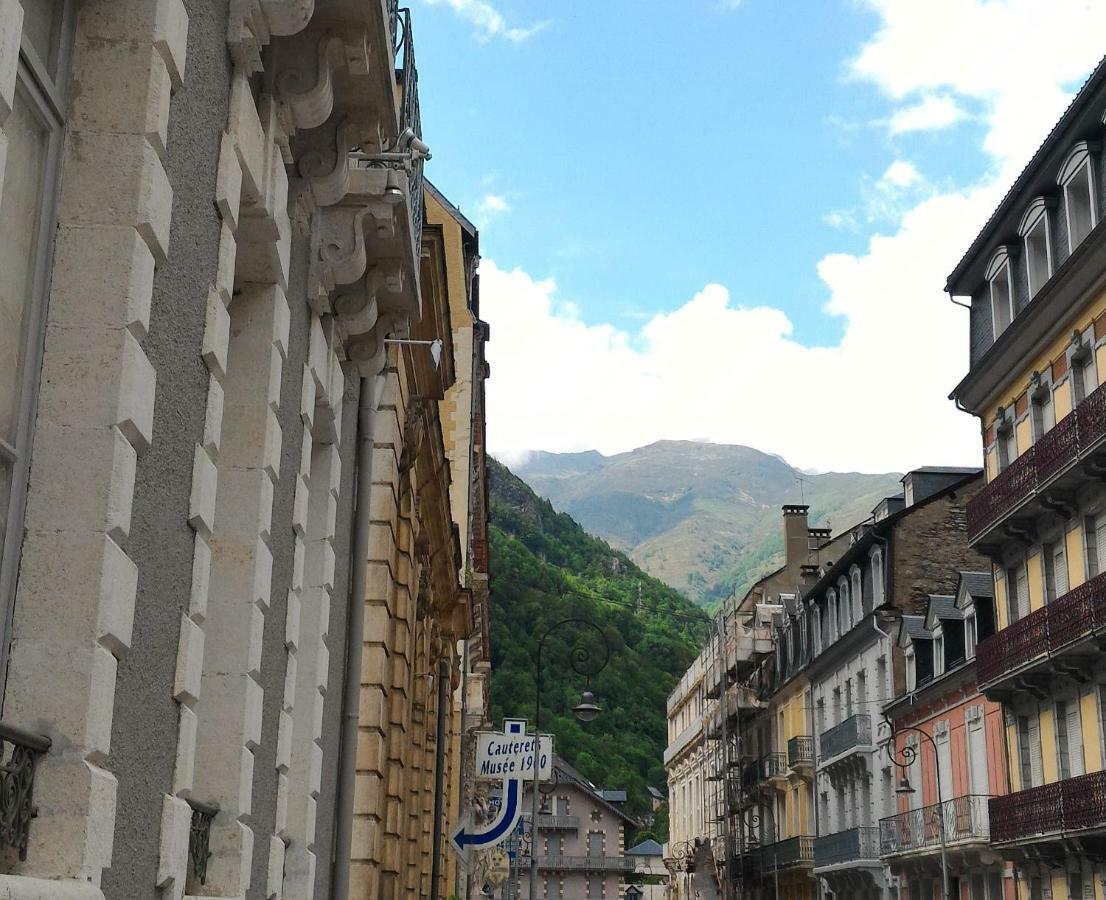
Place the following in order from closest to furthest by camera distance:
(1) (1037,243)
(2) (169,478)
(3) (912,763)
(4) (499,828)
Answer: (2) (169,478) → (4) (499,828) → (1) (1037,243) → (3) (912,763)

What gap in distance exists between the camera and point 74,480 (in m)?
5.46

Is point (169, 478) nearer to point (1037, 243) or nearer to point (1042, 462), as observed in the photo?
point (1042, 462)

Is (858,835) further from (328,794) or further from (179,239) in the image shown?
(179,239)

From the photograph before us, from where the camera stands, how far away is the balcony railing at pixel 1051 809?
1111 inches

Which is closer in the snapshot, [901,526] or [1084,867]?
[1084,867]

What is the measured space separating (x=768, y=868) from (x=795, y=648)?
377 inches

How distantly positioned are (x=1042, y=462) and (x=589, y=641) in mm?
63055

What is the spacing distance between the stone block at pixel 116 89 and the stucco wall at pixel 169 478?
49 centimetres

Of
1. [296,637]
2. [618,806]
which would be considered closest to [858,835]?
[296,637]

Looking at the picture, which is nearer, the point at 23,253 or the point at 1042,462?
the point at 23,253

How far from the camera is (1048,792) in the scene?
1208 inches

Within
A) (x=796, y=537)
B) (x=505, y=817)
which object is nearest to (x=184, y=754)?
(x=505, y=817)

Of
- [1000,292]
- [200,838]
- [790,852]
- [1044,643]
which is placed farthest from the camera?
[790,852]

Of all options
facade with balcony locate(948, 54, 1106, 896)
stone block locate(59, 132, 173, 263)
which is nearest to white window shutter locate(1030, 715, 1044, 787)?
facade with balcony locate(948, 54, 1106, 896)
